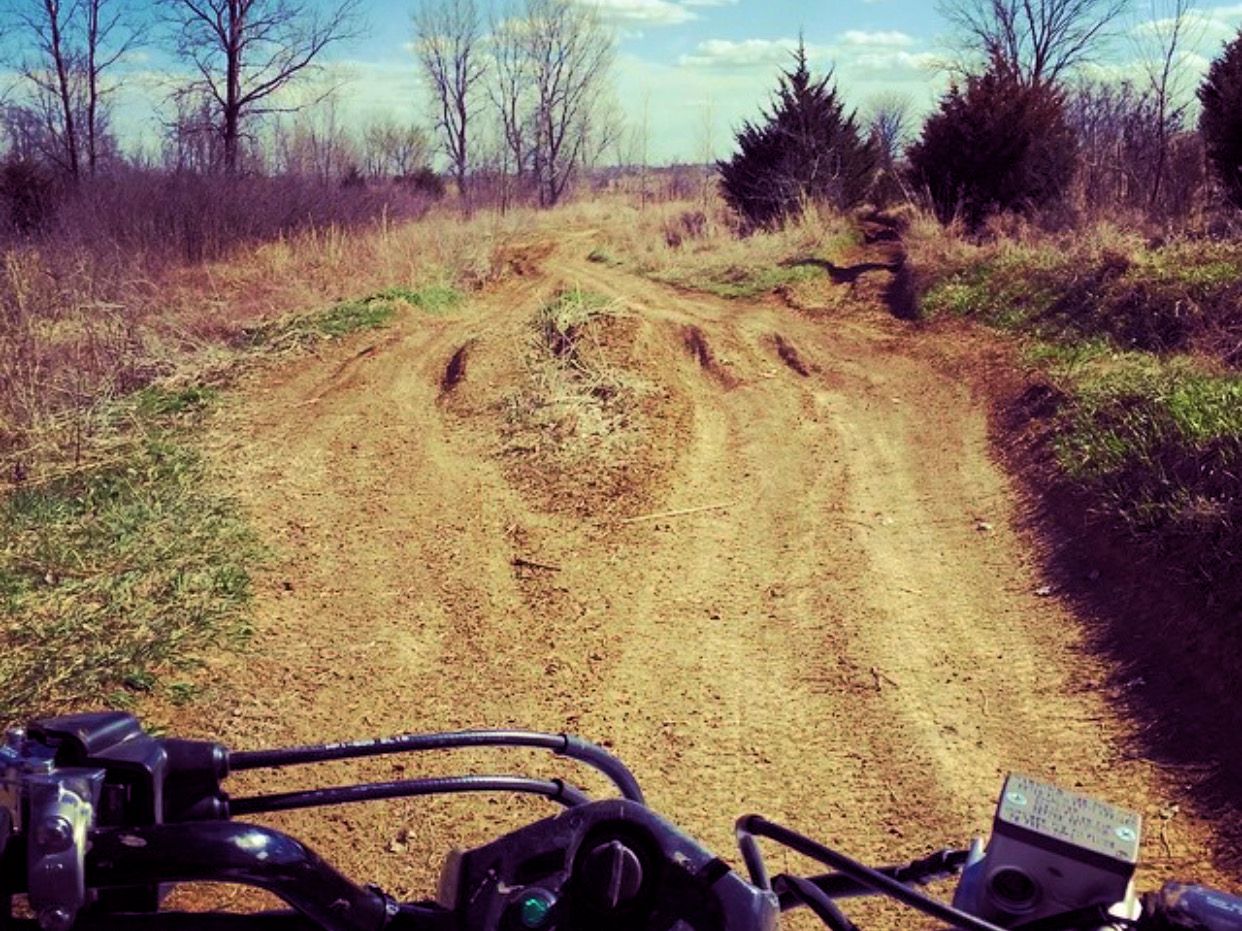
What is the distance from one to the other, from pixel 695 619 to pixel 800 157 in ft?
53.9

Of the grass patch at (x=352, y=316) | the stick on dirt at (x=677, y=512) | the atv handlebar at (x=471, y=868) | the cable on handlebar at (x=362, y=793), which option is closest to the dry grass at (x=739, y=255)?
the grass patch at (x=352, y=316)

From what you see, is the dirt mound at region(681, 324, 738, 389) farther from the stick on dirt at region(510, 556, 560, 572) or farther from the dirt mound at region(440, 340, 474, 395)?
the stick on dirt at region(510, 556, 560, 572)

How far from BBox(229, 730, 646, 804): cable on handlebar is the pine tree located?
18220 mm

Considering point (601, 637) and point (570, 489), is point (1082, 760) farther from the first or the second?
point (570, 489)

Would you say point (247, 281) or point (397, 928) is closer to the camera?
point (397, 928)

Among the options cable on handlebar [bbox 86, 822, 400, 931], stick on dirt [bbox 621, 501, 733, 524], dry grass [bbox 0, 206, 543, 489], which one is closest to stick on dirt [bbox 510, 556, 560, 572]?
stick on dirt [bbox 621, 501, 733, 524]

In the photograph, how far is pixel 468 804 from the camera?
3.68m

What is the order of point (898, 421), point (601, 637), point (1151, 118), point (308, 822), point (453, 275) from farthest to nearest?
point (1151, 118), point (453, 275), point (898, 421), point (601, 637), point (308, 822)

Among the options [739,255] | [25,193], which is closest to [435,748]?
[739,255]

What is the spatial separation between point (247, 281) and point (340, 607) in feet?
37.7

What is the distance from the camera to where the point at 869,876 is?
152 cm

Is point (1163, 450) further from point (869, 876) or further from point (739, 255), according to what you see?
point (739, 255)

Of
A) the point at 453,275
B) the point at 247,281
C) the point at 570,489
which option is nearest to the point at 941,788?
the point at 570,489

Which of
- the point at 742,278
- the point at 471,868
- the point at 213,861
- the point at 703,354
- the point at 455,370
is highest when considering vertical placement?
the point at 742,278
